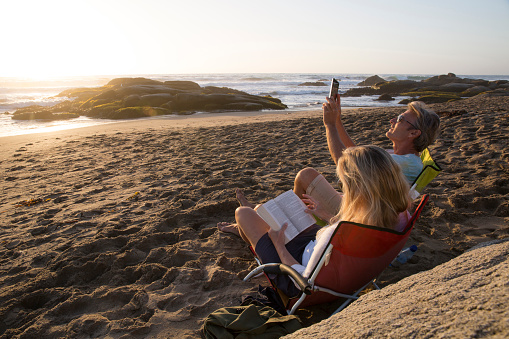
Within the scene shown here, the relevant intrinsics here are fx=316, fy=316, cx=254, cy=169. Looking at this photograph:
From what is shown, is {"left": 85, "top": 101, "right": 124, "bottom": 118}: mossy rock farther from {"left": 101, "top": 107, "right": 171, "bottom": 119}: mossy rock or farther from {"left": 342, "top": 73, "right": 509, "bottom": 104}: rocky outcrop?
{"left": 342, "top": 73, "right": 509, "bottom": 104}: rocky outcrop

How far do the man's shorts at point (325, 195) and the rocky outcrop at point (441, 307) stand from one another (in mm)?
1108

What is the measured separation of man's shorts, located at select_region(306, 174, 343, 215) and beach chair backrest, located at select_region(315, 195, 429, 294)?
0.82m

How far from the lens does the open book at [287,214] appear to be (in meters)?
2.54

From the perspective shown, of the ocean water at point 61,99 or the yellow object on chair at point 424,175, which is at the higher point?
the ocean water at point 61,99

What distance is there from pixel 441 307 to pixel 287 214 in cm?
151

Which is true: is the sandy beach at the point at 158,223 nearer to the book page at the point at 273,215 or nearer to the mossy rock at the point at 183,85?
the book page at the point at 273,215

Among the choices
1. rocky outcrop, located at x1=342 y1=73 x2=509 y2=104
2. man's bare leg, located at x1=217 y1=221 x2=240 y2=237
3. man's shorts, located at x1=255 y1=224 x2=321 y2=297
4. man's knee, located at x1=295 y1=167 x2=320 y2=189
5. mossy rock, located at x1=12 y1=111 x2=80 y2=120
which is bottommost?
man's bare leg, located at x1=217 y1=221 x2=240 y2=237

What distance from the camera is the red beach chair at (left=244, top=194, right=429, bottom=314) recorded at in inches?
71.1

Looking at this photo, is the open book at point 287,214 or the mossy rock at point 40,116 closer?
the open book at point 287,214

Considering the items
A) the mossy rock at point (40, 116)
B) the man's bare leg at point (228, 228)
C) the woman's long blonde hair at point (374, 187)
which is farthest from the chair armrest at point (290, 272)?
the mossy rock at point (40, 116)

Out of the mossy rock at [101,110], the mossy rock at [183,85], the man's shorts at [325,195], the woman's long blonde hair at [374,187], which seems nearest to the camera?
the woman's long blonde hair at [374,187]

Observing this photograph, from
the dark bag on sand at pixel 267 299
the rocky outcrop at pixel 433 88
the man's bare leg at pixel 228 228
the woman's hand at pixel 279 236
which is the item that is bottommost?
the dark bag on sand at pixel 267 299

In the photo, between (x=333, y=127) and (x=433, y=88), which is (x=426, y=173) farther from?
(x=433, y=88)

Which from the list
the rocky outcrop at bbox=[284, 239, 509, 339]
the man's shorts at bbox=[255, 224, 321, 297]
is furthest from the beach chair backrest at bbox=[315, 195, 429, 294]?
the man's shorts at bbox=[255, 224, 321, 297]
